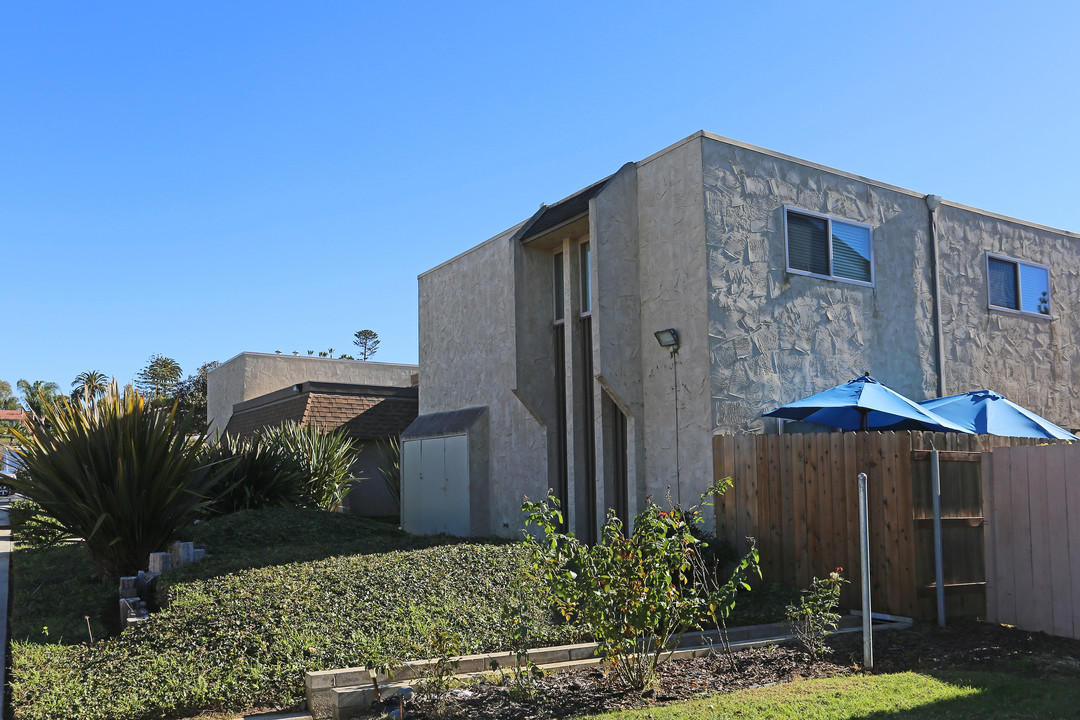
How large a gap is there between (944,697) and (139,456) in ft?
29.1

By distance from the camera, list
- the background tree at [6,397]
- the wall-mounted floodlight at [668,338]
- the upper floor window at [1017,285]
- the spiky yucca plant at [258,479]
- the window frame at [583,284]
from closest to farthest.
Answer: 1. the wall-mounted floodlight at [668,338]
2. the window frame at [583,284]
3. the upper floor window at [1017,285]
4. the spiky yucca plant at [258,479]
5. the background tree at [6,397]

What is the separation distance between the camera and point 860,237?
1223 centimetres

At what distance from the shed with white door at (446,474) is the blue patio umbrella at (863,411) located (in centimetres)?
593

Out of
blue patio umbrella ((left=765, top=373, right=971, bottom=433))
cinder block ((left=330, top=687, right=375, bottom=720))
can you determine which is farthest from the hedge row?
blue patio umbrella ((left=765, top=373, right=971, bottom=433))

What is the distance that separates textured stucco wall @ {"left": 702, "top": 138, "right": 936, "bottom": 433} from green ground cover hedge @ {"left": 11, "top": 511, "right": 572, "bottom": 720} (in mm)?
3809

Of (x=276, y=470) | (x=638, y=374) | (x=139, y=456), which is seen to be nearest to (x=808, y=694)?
(x=638, y=374)

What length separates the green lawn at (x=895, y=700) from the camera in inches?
202

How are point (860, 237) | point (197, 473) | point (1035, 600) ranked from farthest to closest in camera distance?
point (860, 237) < point (197, 473) < point (1035, 600)

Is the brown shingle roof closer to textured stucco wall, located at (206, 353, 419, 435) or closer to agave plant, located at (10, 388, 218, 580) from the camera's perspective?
textured stucco wall, located at (206, 353, 419, 435)

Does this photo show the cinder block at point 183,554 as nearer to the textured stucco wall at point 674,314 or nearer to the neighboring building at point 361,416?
the textured stucco wall at point 674,314

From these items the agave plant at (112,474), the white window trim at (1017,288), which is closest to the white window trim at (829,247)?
the white window trim at (1017,288)

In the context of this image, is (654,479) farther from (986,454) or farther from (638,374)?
(986,454)

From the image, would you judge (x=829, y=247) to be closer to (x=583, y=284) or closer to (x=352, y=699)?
(x=583, y=284)

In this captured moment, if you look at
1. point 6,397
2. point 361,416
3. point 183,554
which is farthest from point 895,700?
point 6,397
